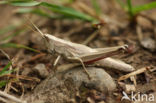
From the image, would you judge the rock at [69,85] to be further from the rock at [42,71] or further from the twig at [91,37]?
the twig at [91,37]

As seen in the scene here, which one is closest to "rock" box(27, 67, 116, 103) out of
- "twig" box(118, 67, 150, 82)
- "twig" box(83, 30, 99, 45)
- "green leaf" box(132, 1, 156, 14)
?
"twig" box(118, 67, 150, 82)

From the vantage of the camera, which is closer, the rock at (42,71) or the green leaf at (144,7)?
the rock at (42,71)

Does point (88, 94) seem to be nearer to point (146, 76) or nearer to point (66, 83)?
point (66, 83)

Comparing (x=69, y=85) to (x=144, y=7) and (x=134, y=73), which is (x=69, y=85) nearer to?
(x=134, y=73)

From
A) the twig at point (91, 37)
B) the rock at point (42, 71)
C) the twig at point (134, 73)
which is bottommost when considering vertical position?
the rock at point (42, 71)

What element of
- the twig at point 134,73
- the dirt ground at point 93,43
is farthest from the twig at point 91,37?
the twig at point 134,73

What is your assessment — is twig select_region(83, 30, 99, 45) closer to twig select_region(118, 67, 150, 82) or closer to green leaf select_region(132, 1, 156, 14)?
green leaf select_region(132, 1, 156, 14)

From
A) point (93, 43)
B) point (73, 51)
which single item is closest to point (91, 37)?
point (93, 43)
